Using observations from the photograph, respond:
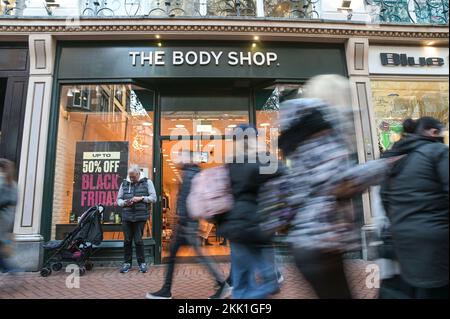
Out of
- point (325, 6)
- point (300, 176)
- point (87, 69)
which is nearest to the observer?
point (300, 176)

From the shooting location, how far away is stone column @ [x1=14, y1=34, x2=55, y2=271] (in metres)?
6.53

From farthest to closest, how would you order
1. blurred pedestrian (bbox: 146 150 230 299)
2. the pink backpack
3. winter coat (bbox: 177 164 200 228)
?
winter coat (bbox: 177 164 200 228) → blurred pedestrian (bbox: 146 150 230 299) → the pink backpack

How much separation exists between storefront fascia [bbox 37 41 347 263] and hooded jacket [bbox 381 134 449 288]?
5662mm

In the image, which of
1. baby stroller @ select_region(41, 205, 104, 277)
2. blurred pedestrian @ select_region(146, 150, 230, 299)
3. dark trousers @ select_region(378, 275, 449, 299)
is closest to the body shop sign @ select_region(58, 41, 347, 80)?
baby stroller @ select_region(41, 205, 104, 277)

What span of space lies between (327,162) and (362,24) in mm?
6969

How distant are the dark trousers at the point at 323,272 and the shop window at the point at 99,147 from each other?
5750 mm

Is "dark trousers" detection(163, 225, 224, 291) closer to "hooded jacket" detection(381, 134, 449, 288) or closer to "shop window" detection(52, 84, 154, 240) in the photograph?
"hooded jacket" detection(381, 134, 449, 288)

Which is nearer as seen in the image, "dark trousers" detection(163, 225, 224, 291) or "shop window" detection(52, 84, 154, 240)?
"dark trousers" detection(163, 225, 224, 291)

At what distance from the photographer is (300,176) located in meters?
2.04

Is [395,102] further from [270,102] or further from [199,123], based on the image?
[199,123]

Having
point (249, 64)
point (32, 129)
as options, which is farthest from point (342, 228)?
point (32, 129)

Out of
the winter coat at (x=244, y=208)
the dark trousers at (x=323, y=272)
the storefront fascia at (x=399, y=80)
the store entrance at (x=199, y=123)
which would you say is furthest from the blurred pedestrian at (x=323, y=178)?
the storefront fascia at (x=399, y=80)

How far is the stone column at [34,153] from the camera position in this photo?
653 centimetres
